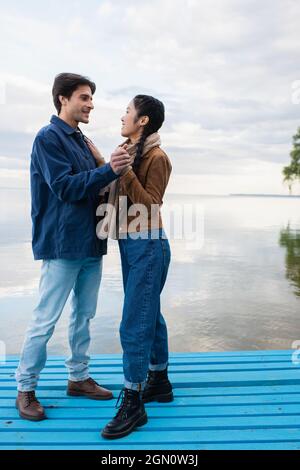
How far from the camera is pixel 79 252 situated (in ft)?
8.42

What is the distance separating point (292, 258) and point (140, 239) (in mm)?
10936

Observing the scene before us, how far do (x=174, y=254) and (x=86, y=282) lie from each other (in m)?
11.1

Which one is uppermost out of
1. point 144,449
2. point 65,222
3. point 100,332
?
point 65,222

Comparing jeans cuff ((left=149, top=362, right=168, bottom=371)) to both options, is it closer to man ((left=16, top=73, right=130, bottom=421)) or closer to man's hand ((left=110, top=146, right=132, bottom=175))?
man ((left=16, top=73, right=130, bottom=421))

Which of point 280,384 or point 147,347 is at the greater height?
point 147,347

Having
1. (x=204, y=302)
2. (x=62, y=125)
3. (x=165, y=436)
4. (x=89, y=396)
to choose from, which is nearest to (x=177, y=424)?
(x=165, y=436)

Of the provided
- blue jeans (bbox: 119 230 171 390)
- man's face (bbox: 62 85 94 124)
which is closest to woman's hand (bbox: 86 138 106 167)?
man's face (bbox: 62 85 94 124)

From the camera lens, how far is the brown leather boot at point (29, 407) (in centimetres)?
251

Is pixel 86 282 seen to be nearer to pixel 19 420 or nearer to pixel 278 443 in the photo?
pixel 19 420

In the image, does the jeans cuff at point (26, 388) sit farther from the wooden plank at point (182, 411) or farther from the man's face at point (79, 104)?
the man's face at point (79, 104)

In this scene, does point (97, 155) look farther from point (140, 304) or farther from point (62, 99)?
point (140, 304)

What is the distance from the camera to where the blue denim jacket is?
245cm

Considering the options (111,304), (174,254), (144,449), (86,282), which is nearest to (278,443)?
(144,449)

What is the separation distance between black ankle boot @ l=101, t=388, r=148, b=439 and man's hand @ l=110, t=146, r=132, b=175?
1153mm
